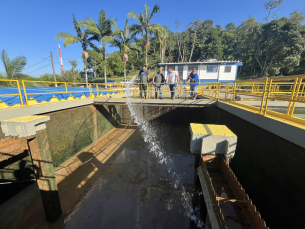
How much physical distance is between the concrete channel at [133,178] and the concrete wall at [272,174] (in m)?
0.02

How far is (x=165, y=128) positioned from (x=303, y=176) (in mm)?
9941

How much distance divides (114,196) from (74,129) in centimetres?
409

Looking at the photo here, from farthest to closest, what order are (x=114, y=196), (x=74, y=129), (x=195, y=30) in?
(x=195, y=30), (x=74, y=129), (x=114, y=196)

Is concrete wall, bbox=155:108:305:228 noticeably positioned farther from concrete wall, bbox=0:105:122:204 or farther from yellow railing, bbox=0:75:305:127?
concrete wall, bbox=0:105:122:204

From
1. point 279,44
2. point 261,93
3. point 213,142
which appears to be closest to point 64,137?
point 213,142

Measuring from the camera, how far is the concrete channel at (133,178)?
2551 millimetres

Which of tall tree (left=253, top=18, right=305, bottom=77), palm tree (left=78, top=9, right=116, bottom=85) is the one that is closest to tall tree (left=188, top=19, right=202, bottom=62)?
tall tree (left=253, top=18, right=305, bottom=77)

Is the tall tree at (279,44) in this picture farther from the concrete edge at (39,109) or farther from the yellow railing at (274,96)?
the concrete edge at (39,109)

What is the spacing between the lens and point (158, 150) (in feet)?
27.7

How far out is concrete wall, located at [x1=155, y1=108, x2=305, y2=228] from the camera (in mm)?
2196

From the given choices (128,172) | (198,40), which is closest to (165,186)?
(128,172)

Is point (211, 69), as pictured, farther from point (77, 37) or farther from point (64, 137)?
point (64, 137)

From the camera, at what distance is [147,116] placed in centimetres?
1237

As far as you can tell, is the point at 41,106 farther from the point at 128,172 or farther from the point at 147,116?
the point at 147,116
